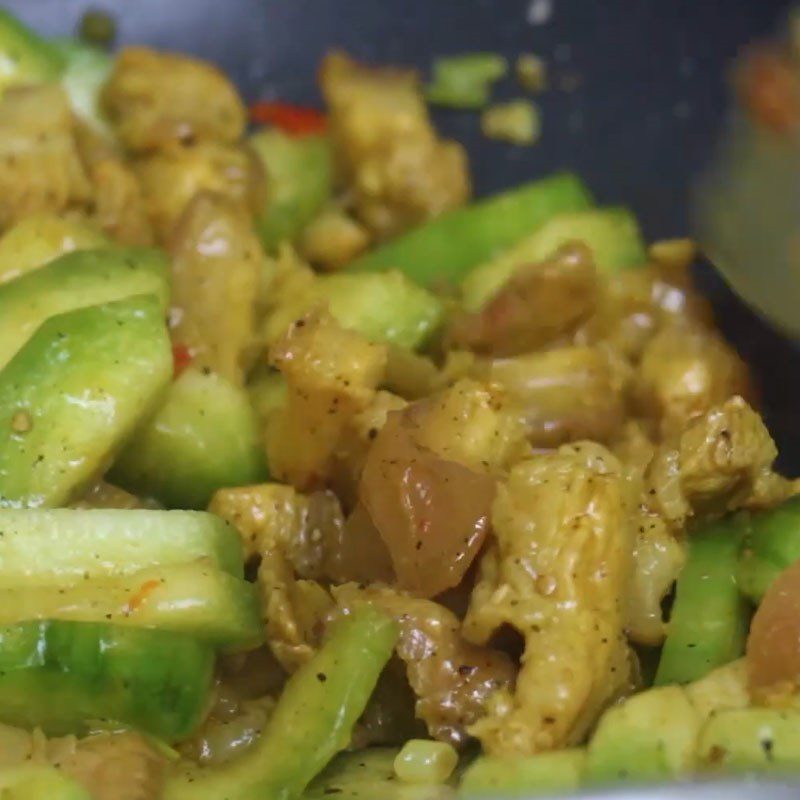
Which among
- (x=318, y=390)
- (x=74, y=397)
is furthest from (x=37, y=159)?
(x=318, y=390)

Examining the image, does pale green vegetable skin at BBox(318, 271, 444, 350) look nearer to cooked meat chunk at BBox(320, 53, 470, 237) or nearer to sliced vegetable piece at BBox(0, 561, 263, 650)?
cooked meat chunk at BBox(320, 53, 470, 237)

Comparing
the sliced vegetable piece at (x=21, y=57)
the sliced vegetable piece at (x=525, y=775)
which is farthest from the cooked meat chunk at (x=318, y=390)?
the sliced vegetable piece at (x=21, y=57)

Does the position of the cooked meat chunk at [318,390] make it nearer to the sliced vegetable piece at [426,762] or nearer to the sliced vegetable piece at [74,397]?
the sliced vegetable piece at [74,397]

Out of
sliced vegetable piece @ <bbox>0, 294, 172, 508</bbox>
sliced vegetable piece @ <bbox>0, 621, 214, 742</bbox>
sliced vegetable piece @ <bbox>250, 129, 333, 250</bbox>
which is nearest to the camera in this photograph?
sliced vegetable piece @ <bbox>0, 621, 214, 742</bbox>

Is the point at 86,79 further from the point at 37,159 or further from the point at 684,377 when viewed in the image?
the point at 684,377

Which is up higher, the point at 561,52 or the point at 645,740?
the point at 561,52

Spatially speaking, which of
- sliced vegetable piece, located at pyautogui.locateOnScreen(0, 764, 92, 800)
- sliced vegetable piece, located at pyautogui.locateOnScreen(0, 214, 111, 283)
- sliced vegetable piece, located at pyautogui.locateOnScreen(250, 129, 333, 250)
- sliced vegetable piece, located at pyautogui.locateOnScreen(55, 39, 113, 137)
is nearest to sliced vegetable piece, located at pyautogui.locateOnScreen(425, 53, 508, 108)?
sliced vegetable piece, located at pyautogui.locateOnScreen(250, 129, 333, 250)

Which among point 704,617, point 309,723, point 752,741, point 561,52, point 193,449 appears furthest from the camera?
point 561,52
